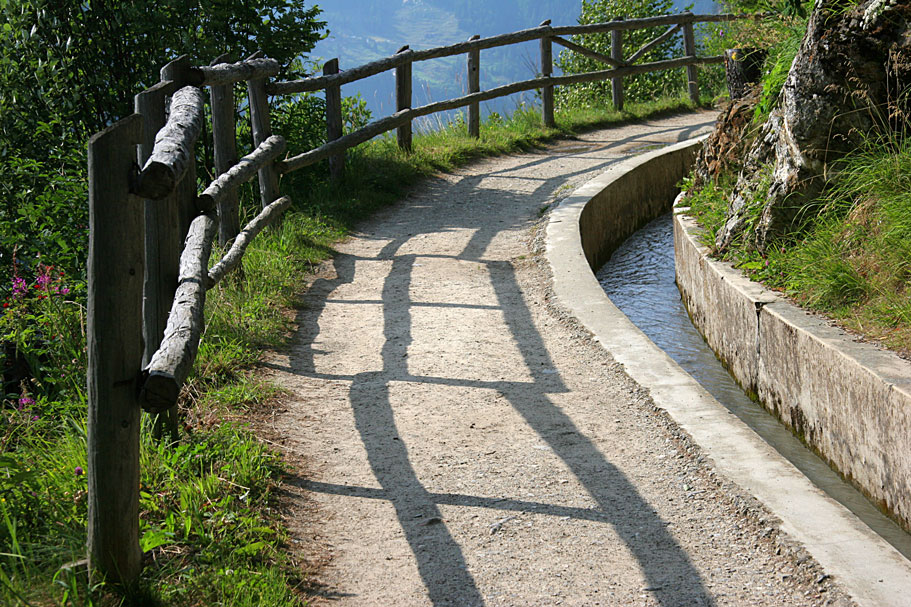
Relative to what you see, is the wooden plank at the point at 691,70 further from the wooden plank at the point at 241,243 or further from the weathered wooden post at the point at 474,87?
the wooden plank at the point at 241,243

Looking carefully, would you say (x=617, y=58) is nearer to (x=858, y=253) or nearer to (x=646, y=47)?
(x=646, y=47)

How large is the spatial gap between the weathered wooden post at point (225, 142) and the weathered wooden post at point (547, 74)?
7562mm

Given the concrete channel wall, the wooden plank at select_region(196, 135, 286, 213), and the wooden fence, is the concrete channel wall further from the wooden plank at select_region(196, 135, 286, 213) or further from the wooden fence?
the wooden plank at select_region(196, 135, 286, 213)

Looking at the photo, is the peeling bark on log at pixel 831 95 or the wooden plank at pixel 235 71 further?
the peeling bark on log at pixel 831 95

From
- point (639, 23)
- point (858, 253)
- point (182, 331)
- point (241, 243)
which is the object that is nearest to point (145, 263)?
point (182, 331)

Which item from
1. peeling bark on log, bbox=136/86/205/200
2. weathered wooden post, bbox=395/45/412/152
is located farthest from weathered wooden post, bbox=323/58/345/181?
peeling bark on log, bbox=136/86/205/200

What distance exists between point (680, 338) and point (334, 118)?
423cm

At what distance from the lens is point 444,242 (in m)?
7.37

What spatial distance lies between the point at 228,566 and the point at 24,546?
623 mm

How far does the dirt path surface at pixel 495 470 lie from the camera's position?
272 cm

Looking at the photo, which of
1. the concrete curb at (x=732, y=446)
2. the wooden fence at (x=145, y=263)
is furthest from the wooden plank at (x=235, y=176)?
the concrete curb at (x=732, y=446)

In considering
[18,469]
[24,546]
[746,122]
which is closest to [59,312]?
Result: [18,469]

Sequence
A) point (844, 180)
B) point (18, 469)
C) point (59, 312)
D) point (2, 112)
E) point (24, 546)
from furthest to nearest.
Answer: point (2, 112) < point (844, 180) < point (59, 312) < point (18, 469) < point (24, 546)

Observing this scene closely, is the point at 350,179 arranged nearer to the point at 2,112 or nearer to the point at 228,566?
the point at 2,112
